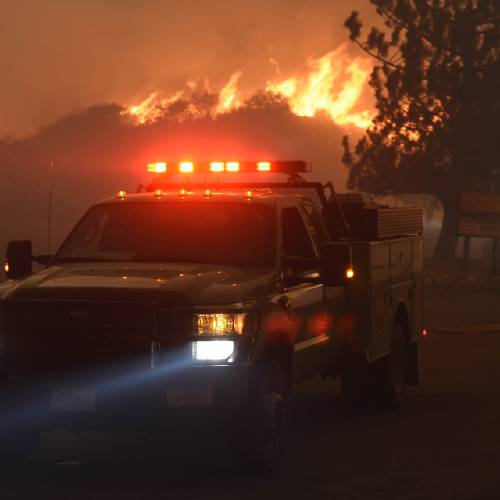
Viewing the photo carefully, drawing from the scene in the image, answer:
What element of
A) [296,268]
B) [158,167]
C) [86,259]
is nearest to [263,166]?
[158,167]

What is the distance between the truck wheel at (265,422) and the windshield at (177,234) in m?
0.93

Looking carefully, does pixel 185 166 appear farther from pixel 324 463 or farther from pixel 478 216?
pixel 478 216

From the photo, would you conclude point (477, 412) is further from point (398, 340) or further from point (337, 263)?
point (337, 263)

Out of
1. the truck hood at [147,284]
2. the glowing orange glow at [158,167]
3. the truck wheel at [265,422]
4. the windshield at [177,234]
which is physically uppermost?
the glowing orange glow at [158,167]

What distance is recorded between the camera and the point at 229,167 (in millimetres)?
13508

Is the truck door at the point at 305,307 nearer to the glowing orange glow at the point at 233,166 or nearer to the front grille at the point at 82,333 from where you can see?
the front grille at the point at 82,333

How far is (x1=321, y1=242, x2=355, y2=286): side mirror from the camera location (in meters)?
11.2

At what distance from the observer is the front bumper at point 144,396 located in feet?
32.2

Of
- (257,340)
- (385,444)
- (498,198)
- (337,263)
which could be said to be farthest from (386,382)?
(498,198)

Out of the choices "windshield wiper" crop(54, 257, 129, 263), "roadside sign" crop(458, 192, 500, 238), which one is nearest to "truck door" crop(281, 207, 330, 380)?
"windshield wiper" crop(54, 257, 129, 263)

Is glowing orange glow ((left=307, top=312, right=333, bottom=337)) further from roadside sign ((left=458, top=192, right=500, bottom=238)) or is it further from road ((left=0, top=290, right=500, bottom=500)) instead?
roadside sign ((left=458, top=192, right=500, bottom=238))

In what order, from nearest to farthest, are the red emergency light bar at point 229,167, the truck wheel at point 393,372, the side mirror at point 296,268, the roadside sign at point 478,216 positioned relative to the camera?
the side mirror at point 296,268, the red emergency light bar at point 229,167, the truck wheel at point 393,372, the roadside sign at point 478,216

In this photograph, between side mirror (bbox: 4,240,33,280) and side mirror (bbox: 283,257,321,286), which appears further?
side mirror (bbox: 4,240,33,280)

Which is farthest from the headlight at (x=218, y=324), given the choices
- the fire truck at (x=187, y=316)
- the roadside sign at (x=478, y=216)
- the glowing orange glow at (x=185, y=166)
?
the roadside sign at (x=478, y=216)
